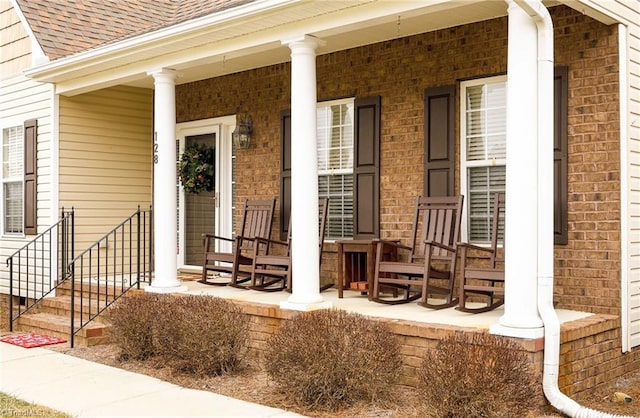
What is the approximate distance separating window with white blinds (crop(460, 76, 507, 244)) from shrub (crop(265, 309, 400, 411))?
6.59ft

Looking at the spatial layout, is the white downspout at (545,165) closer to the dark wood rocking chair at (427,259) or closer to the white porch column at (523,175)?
the white porch column at (523,175)

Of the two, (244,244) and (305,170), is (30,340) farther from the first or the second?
(305,170)

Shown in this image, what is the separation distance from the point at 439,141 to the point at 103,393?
3598 mm

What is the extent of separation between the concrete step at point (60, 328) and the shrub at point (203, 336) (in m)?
1.46

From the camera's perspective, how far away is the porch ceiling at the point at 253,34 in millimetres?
5625

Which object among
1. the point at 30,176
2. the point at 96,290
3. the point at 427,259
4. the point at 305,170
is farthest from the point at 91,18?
the point at 427,259

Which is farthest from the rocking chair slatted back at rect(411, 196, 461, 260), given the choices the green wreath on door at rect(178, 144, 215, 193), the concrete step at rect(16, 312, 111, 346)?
the green wreath on door at rect(178, 144, 215, 193)

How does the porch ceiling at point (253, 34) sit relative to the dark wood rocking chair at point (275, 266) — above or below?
above

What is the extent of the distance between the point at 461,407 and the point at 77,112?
6.75 metres

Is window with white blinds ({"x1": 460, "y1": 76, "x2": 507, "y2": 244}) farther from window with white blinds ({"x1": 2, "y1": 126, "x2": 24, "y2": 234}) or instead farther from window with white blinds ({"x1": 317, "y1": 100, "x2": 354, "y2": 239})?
window with white blinds ({"x1": 2, "y1": 126, "x2": 24, "y2": 234})

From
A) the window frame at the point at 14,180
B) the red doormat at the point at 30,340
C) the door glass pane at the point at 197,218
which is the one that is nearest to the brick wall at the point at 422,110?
the door glass pane at the point at 197,218

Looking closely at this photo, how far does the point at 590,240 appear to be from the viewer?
18.6 ft

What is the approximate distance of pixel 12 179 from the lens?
31.8 ft

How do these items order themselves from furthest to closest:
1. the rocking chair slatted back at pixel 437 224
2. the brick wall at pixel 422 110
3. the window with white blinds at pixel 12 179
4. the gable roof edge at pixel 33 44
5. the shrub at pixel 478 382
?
the window with white blinds at pixel 12 179
the gable roof edge at pixel 33 44
the rocking chair slatted back at pixel 437 224
the brick wall at pixel 422 110
the shrub at pixel 478 382
